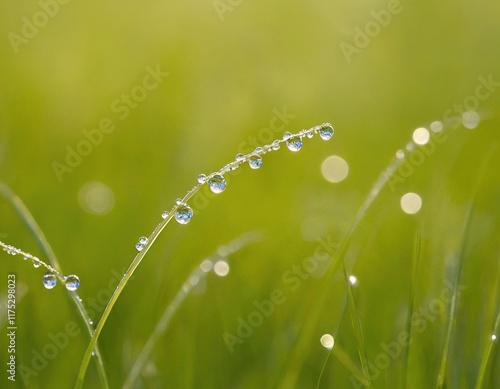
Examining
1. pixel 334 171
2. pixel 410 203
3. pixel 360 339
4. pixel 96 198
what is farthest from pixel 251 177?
pixel 360 339

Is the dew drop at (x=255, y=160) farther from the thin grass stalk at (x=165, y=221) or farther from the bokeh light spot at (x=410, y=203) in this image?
the bokeh light spot at (x=410, y=203)

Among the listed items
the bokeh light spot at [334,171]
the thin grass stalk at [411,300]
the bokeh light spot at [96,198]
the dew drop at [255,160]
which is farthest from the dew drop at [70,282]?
the bokeh light spot at [334,171]

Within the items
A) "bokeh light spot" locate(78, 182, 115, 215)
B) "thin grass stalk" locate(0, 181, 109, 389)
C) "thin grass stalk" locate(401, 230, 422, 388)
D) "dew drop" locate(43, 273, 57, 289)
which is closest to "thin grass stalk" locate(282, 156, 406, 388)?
"thin grass stalk" locate(401, 230, 422, 388)

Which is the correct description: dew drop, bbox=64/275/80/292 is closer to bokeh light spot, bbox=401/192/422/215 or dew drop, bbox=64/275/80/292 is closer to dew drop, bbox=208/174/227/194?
dew drop, bbox=208/174/227/194

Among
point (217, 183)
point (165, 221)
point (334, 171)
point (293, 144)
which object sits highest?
point (334, 171)

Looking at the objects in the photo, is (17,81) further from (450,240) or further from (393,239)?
(450,240)

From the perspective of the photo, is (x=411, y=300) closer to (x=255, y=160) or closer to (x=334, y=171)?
(x=255, y=160)
